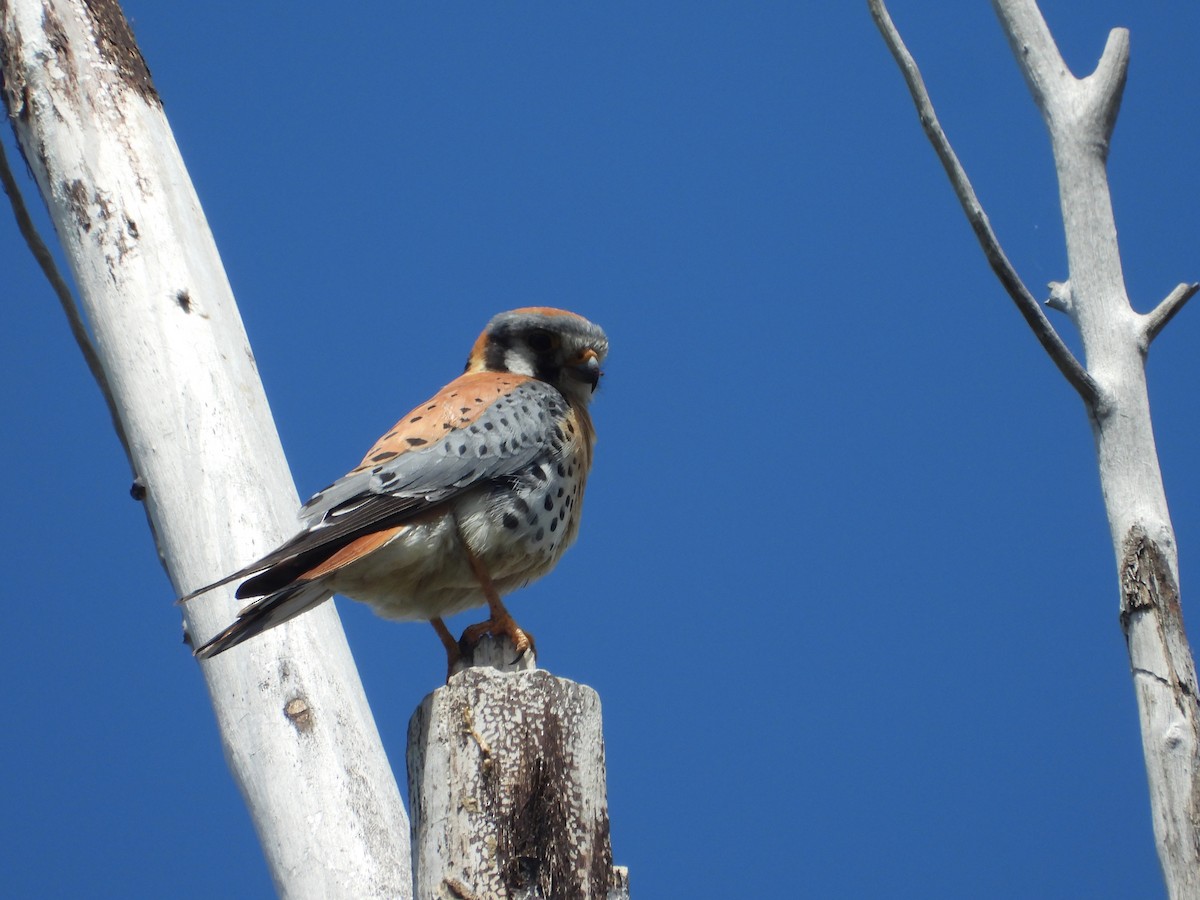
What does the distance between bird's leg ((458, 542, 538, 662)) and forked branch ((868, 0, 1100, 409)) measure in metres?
1.34

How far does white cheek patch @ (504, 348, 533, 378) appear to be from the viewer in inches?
133

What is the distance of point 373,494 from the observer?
2619 millimetres

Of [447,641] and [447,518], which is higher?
[447,518]

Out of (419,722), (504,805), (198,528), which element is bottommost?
(504,805)

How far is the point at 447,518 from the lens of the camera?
274cm

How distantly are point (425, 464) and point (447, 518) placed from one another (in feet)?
0.39

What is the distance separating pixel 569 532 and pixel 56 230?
4.75 feet

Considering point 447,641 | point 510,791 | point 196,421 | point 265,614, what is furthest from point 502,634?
point 196,421

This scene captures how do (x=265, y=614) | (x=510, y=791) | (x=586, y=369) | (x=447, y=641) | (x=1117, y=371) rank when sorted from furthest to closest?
(x=586, y=369), (x=1117, y=371), (x=447, y=641), (x=265, y=614), (x=510, y=791)

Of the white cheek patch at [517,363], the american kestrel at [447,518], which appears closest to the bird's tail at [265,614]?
the american kestrel at [447,518]

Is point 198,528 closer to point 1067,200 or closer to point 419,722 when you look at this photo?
point 419,722

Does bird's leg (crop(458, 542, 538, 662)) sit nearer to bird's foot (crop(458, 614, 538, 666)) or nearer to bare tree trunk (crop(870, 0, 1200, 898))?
bird's foot (crop(458, 614, 538, 666))

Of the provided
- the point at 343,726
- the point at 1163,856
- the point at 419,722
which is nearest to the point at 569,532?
the point at 343,726

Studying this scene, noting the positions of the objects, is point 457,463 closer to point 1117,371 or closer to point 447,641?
point 447,641
